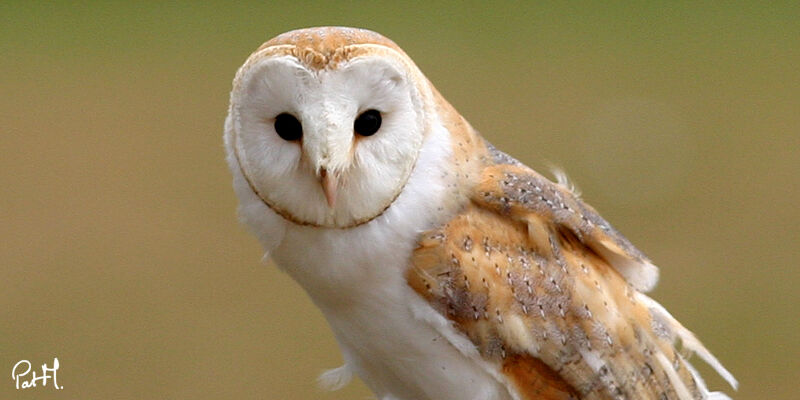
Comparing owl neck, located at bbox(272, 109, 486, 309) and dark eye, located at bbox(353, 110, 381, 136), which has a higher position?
dark eye, located at bbox(353, 110, 381, 136)

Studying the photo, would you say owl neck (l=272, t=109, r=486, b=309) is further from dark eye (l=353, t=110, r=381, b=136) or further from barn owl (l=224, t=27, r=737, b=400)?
dark eye (l=353, t=110, r=381, b=136)

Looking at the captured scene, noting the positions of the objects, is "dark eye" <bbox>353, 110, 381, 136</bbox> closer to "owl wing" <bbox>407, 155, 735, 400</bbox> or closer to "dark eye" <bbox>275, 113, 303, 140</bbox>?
"dark eye" <bbox>275, 113, 303, 140</bbox>

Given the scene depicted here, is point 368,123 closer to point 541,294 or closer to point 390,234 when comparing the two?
point 390,234

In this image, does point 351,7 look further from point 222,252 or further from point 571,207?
point 571,207

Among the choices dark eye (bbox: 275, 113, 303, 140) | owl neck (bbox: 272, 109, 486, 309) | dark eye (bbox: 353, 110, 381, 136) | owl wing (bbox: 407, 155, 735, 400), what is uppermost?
dark eye (bbox: 275, 113, 303, 140)

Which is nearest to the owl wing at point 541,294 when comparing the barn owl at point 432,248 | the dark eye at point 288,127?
the barn owl at point 432,248

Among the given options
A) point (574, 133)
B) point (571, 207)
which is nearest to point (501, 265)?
point (571, 207)

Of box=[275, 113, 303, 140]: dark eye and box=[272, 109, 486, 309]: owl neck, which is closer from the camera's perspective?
box=[275, 113, 303, 140]: dark eye

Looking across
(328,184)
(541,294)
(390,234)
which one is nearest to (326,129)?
(328,184)

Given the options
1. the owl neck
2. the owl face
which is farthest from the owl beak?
the owl neck
